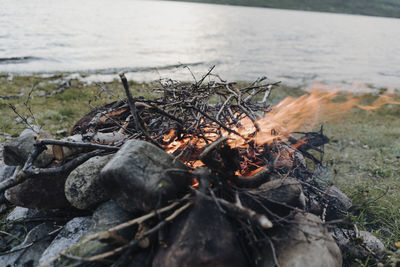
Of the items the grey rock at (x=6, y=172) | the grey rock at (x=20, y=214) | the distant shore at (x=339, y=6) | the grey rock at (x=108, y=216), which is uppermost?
A: the distant shore at (x=339, y=6)

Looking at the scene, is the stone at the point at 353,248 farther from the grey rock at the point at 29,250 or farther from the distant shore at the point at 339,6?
the distant shore at the point at 339,6

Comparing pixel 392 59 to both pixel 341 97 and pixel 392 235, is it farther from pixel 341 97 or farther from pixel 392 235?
pixel 392 235

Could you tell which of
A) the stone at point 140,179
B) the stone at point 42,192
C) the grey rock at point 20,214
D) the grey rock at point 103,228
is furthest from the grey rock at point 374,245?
the grey rock at point 20,214

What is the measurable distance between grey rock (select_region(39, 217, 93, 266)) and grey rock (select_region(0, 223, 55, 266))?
0.67ft

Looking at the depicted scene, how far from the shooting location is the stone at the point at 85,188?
277 centimetres

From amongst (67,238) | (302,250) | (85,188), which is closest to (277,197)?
(302,250)

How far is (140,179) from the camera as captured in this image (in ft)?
7.61

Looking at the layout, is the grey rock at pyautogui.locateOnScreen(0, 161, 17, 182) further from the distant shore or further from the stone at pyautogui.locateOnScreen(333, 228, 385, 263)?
the distant shore

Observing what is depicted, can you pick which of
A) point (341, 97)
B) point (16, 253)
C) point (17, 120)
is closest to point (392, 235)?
point (16, 253)


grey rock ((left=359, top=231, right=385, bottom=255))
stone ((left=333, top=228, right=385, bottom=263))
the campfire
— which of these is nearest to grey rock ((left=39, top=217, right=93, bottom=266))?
the campfire

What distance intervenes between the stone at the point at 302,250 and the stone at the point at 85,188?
183 cm

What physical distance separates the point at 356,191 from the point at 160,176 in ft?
13.7

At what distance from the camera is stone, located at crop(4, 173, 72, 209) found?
307cm

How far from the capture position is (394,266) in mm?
2541
